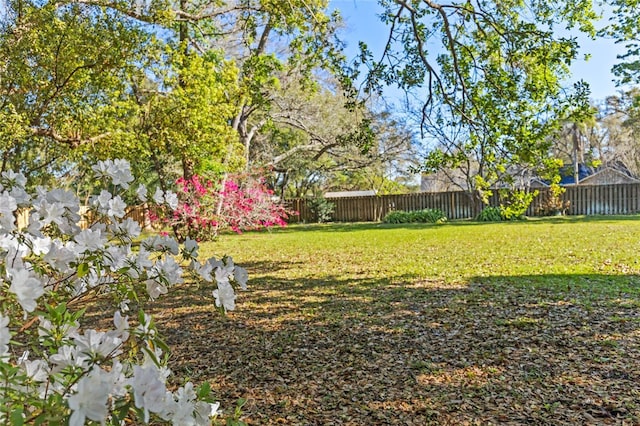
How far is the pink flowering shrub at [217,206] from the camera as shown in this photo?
940cm

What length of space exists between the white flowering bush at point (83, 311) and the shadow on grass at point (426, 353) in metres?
1.28

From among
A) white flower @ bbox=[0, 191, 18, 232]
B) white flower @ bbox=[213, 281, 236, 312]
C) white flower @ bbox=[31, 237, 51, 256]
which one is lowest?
white flower @ bbox=[213, 281, 236, 312]

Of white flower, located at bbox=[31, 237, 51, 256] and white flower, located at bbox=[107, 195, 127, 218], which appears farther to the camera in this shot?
white flower, located at bbox=[107, 195, 127, 218]

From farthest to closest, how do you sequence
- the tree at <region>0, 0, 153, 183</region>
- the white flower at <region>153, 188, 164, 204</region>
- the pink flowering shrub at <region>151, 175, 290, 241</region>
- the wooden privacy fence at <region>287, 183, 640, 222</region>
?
1. the wooden privacy fence at <region>287, 183, 640, 222</region>
2. the pink flowering shrub at <region>151, 175, 290, 241</region>
3. the tree at <region>0, 0, 153, 183</region>
4. the white flower at <region>153, 188, 164, 204</region>

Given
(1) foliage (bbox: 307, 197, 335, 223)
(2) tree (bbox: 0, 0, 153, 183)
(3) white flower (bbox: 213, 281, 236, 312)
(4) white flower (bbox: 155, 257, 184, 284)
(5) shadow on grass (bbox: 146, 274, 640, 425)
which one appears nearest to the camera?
(3) white flower (bbox: 213, 281, 236, 312)

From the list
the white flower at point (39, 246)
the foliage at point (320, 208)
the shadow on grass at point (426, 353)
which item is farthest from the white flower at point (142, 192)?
the foliage at point (320, 208)

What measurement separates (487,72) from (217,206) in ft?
23.0

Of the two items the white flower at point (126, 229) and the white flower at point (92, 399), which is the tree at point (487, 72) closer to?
the white flower at point (126, 229)

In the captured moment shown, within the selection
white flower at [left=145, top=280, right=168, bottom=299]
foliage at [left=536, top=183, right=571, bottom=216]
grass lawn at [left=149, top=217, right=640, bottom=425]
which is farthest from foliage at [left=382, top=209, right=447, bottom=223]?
white flower at [left=145, top=280, right=168, bottom=299]

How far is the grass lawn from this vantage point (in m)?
2.24

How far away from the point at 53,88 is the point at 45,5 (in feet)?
3.74

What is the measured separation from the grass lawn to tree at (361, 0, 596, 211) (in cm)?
138

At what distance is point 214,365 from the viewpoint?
9.75 ft

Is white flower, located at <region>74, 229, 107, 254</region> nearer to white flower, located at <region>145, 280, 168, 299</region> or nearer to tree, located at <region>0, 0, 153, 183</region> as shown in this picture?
white flower, located at <region>145, 280, 168, 299</region>
